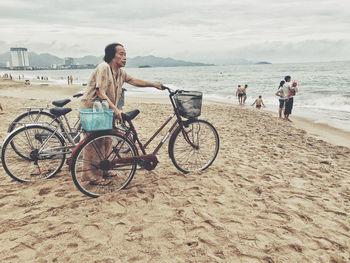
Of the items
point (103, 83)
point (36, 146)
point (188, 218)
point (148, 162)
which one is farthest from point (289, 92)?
point (36, 146)

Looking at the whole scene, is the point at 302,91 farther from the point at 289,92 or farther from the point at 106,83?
the point at 106,83

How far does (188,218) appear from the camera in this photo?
125 inches

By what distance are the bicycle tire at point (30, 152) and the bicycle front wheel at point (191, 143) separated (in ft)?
6.22

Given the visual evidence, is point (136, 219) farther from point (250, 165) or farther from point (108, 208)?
point (250, 165)

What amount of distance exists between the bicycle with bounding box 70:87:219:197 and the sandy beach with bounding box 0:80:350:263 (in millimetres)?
249

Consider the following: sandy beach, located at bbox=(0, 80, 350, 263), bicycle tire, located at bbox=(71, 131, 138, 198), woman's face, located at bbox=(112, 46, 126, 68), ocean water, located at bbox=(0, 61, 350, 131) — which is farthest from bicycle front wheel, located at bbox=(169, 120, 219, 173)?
ocean water, located at bbox=(0, 61, 350, 131)

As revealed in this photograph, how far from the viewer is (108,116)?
323 centimetres

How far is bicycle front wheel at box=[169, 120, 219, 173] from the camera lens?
14.0ft

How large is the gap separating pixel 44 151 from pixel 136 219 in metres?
1.83

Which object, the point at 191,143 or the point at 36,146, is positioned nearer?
the point at 36,146

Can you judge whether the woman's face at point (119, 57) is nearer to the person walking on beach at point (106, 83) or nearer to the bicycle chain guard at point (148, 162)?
the person walking on beach at point (106, 83)

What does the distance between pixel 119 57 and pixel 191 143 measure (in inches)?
76.4

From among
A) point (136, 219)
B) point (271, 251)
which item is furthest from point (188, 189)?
point (271, 251)

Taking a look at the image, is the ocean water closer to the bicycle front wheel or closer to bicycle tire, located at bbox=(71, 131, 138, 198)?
the bicycle front wheel
